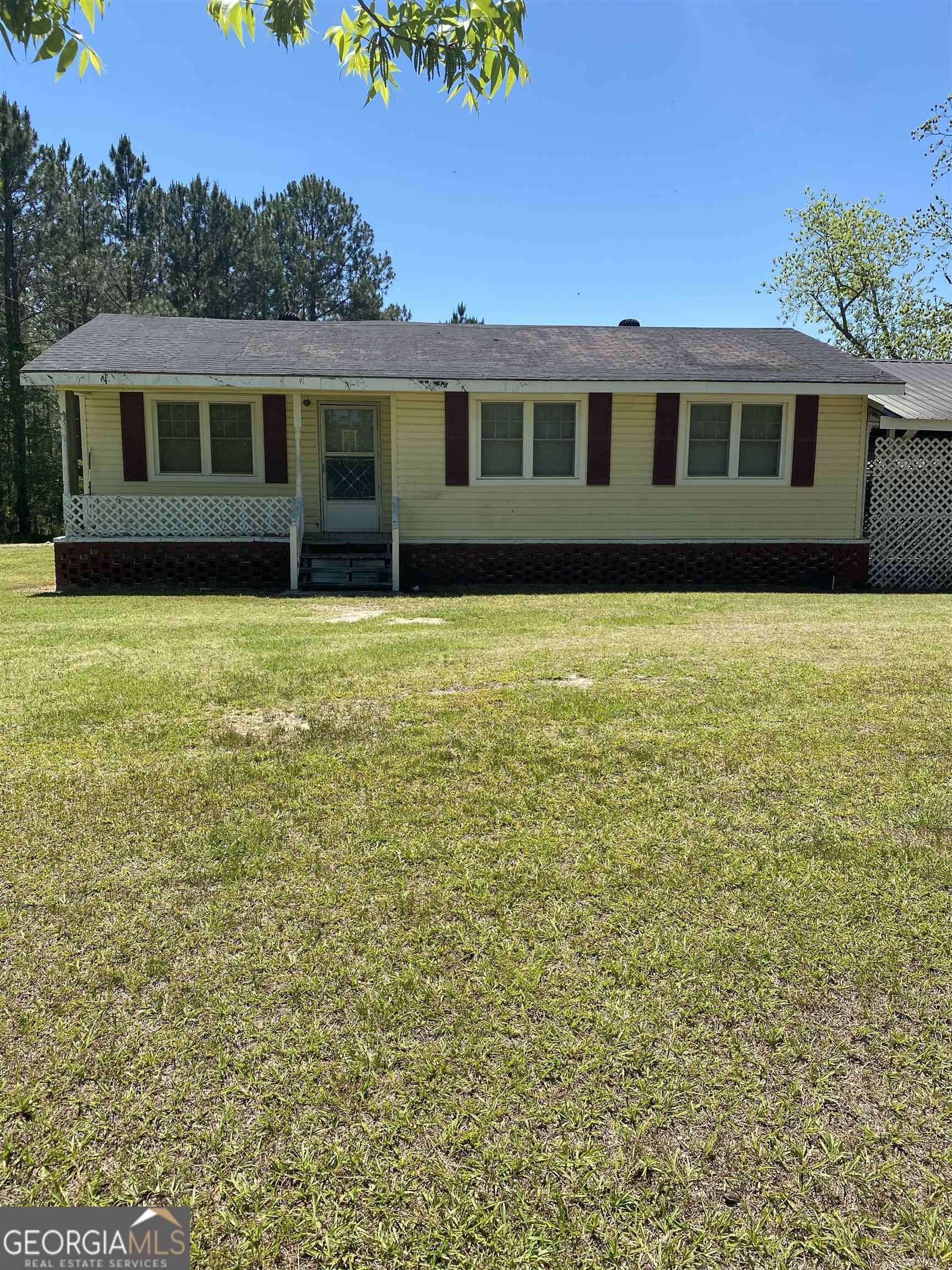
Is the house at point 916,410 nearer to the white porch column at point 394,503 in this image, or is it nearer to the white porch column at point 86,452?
the white porch column at point 394,503

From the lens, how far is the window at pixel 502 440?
41.5 feet

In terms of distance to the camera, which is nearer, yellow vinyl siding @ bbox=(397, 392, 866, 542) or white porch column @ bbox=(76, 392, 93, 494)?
white porch column @ bbox=(76, 392, 93, 494)

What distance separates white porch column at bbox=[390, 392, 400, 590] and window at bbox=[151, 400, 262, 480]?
204cm

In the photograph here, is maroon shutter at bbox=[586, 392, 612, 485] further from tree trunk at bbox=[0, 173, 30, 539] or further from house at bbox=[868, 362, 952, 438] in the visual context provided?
tree trunk at bbox=[0, 173, 30, 539]

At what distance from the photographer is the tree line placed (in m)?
26.4

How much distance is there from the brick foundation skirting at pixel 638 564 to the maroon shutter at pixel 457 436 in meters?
1.01

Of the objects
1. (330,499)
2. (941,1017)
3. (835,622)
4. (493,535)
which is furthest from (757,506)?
(941,1017)

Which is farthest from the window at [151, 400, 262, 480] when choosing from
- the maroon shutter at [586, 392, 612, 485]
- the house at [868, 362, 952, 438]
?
the house at [868, 362, 952, 438]

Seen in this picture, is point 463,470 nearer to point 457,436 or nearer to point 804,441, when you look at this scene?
point 457,436

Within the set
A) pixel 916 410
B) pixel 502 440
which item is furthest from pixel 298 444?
pixel 916 410

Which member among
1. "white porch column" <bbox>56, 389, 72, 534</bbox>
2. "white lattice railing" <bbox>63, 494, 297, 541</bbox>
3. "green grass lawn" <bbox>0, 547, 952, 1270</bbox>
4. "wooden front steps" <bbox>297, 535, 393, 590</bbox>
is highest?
"white porch column" <bbox>56, 389, 72, 534</bbox>

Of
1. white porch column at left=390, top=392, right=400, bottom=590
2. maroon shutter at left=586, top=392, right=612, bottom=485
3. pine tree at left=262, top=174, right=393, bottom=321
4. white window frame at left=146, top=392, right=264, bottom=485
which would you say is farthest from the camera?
pine tree at left=262, top=174, right=393, bottom=321

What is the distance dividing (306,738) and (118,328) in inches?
475

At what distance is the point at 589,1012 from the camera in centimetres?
245
